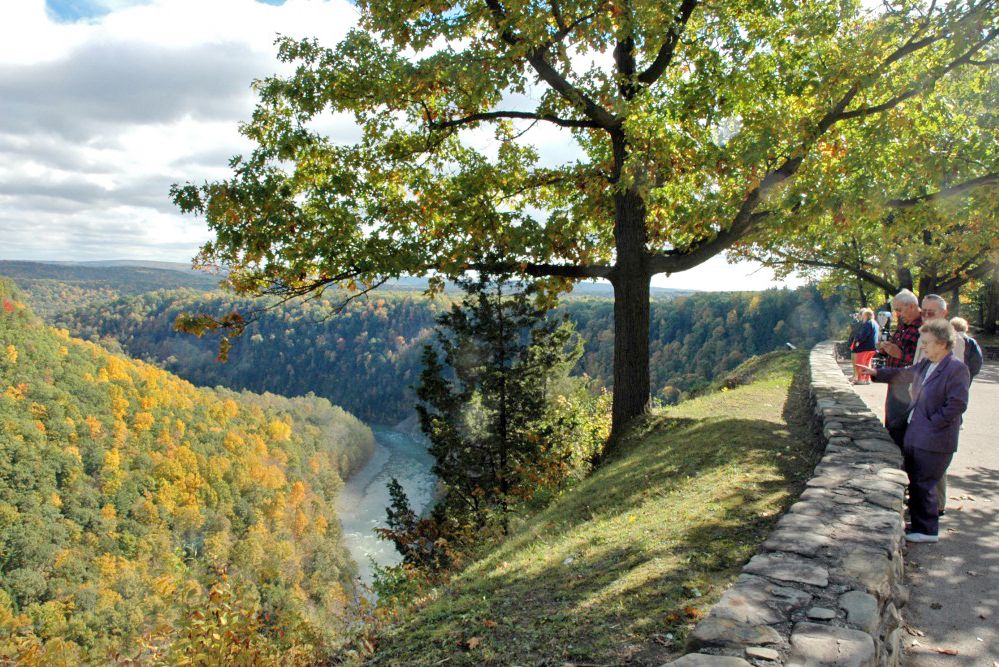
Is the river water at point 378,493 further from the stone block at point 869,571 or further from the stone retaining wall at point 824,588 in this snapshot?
the stone block at point 869,571

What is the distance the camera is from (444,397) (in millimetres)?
17828

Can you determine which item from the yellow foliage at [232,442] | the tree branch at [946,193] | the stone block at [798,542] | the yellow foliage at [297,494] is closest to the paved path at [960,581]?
the stone block at [798,542]

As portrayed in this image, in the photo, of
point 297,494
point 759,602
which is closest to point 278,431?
point 297,494

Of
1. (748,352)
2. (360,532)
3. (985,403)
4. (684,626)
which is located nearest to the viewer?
(684,626)

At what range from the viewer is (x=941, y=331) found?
546 cm

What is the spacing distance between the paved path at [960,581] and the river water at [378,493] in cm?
7585

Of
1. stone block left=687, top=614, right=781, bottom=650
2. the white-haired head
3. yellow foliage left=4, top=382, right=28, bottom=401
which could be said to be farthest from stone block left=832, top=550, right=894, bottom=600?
yellow foliage left=4, top=382, right=28, bottom=401

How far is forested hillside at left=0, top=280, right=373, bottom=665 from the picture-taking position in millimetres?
68562

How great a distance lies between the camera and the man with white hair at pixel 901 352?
22.6 feet

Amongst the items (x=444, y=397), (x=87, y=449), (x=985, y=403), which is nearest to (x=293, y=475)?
(x=87, y=449)

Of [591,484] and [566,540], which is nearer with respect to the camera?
[566,540]

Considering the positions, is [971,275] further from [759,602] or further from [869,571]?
[759,602]

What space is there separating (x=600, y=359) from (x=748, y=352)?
65.3 ft

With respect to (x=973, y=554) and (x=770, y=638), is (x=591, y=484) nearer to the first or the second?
(x=973, y=554)
